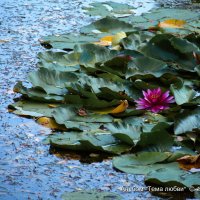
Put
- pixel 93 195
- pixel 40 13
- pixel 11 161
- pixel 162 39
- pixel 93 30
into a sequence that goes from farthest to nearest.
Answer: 1. pixel 40 13
2. pixel 93 30
3. pixel 162 39
4. pixel 11 161
5. pixel 93 195

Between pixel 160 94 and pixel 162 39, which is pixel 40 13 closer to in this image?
pixel 162 39

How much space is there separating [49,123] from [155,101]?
522 mm

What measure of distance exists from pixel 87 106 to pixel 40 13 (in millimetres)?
2006

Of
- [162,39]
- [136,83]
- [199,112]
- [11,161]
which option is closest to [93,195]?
[11,161]

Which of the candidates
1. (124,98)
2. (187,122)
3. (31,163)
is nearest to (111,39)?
(124,98)

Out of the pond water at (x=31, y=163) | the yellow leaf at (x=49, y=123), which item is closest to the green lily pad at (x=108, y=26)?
the pond water at (x=31, y=163)

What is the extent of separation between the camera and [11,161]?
8.52 feet

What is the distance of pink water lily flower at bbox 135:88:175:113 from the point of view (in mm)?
3051

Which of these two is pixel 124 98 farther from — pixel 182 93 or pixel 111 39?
pixel 111 39

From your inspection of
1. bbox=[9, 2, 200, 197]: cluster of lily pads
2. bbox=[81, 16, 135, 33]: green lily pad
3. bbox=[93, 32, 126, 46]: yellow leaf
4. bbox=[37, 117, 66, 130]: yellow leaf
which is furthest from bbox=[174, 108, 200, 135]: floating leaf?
bbox=[81, 16, 135, 33]: green lily pad

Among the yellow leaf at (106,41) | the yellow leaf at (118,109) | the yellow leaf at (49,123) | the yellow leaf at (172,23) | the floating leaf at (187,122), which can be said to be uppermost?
the floating leaf at (187,122)

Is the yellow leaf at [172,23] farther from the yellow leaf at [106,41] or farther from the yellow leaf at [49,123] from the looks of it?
the yellow leaf at [49,123]

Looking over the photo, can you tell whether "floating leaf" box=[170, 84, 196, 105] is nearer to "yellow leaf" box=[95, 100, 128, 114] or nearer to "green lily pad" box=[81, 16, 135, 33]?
"yellow leaf" box=[95, 100, 128, 114]

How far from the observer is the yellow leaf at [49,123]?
2.88 meters
